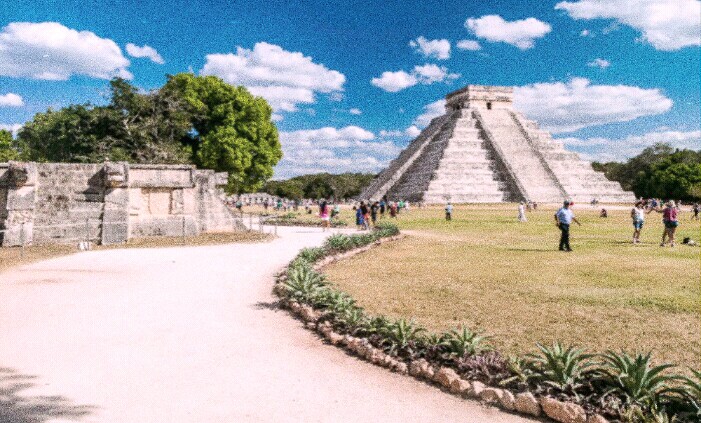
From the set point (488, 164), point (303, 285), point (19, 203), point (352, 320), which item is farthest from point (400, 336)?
point (488, 164)

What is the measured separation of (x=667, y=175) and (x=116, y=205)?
70458 millimetres

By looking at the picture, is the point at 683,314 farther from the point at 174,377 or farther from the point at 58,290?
the point at 58,290

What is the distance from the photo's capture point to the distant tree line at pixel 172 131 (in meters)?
29.7

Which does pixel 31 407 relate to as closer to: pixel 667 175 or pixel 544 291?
pixel 544 291

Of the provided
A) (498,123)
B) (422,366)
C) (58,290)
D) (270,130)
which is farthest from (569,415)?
(498,123)

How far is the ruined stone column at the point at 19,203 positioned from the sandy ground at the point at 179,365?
6028mm

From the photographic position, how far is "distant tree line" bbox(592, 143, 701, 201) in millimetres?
63594

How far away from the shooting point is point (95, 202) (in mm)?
15672

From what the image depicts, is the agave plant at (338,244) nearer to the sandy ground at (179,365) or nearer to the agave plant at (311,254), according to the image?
the agave plant at (311,254)

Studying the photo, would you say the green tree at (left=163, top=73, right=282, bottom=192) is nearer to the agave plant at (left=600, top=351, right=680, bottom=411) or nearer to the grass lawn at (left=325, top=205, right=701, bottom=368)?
the grass lawn at (left=325, top=205, right=701, bottom=368)

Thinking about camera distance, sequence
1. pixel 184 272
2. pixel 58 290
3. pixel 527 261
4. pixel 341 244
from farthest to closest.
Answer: pixel 341 244 < pixel 527 261 < pixel 184 272 < pixel 58 290

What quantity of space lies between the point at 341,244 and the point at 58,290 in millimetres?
7304

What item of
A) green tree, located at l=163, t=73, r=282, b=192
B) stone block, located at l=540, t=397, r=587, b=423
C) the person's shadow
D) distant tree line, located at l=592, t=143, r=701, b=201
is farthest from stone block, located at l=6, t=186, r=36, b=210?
distant tree line, located at l=592, t=143, r=701, b=201

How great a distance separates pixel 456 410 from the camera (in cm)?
438
